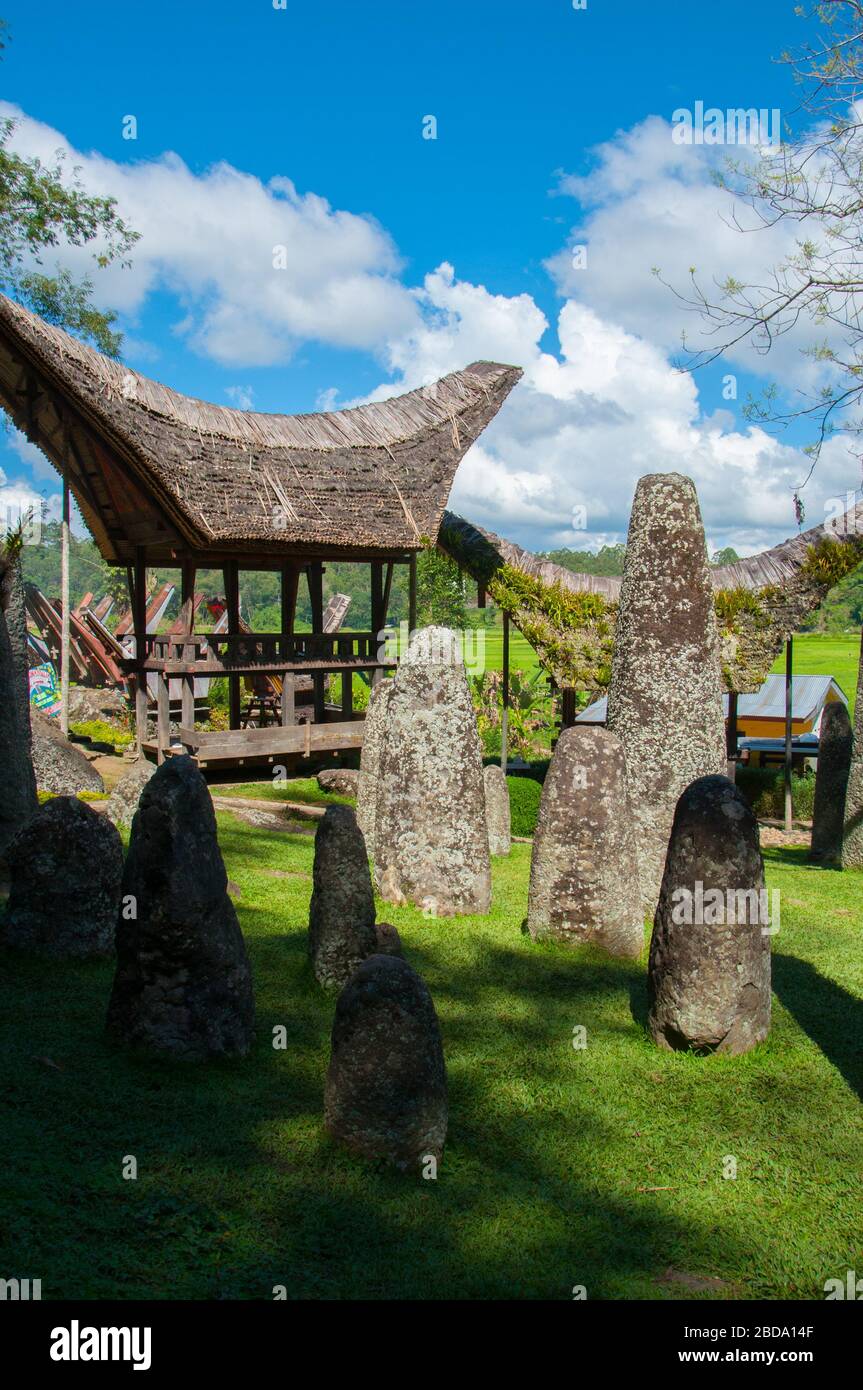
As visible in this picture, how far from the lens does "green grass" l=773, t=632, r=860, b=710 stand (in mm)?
53781

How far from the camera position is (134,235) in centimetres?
2619

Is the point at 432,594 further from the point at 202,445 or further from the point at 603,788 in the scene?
the point at 603,788

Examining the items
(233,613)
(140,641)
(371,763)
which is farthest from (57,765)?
(233,613)

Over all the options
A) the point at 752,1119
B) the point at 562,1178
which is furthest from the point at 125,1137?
the point at 752,1119

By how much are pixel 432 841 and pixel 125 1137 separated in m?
4.68

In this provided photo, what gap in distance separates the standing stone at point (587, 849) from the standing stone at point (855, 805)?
5820 millimetres

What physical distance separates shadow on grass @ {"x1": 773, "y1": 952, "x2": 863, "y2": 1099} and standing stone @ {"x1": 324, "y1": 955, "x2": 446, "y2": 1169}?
2814mm

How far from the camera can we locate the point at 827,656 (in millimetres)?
70750

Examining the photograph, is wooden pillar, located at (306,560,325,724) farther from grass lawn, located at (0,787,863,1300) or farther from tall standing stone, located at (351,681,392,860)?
grass lawn, located at (0,787,863,1300)

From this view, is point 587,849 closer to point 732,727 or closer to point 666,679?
point 666,679

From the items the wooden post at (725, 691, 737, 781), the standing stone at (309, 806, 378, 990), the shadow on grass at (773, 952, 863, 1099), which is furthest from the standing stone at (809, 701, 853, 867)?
the standing stone at (309, 806, 378, 990)

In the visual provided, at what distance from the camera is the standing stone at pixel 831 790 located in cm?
1416

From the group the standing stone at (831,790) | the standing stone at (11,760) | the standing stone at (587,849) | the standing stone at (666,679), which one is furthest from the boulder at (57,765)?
the standing stone at (831,790)

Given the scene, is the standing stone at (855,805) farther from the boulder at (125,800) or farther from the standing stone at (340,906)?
the boulder at (125,800)
